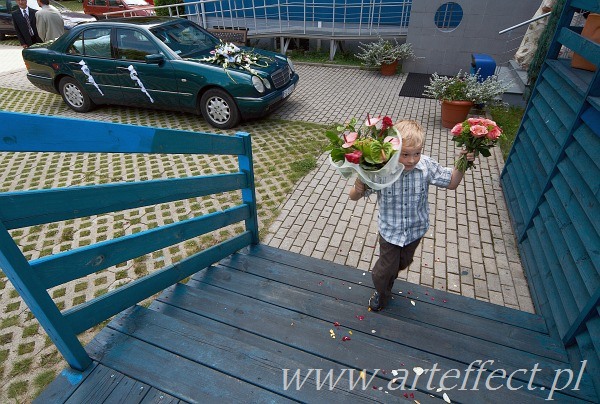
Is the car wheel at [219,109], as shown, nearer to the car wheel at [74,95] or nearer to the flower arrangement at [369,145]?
the car wheel at [74,95]

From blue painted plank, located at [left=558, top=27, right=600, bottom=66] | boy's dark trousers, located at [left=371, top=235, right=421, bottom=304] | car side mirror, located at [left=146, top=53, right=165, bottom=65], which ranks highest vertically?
blue painted plank, located at [left=558, top=27, right=600, bottom=66]

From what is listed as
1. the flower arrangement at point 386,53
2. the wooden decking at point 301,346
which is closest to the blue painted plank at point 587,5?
the wooden decking at point 301,346

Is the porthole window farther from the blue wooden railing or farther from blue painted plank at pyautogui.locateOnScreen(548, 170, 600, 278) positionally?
the blue wooden railing

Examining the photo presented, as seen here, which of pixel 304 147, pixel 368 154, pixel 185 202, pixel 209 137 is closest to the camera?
pixel 368 154

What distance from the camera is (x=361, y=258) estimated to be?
371cm

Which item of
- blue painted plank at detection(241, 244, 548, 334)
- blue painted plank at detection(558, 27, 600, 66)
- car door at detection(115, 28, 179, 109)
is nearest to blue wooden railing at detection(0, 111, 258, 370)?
blue painted plank at detection(241, 244, 548, 334)

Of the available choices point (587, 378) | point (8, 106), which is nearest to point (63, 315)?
point (587, 378)

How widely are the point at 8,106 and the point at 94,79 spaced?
2759 millimetres

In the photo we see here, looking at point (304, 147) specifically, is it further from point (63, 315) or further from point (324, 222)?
point (63, 315)

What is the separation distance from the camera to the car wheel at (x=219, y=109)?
6340mm

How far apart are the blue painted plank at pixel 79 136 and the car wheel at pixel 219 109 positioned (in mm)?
4372

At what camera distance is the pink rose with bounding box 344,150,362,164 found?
6.15ft

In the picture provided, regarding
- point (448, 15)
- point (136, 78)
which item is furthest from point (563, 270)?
point (448, 15)

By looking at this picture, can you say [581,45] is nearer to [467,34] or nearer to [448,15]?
[467,34]
